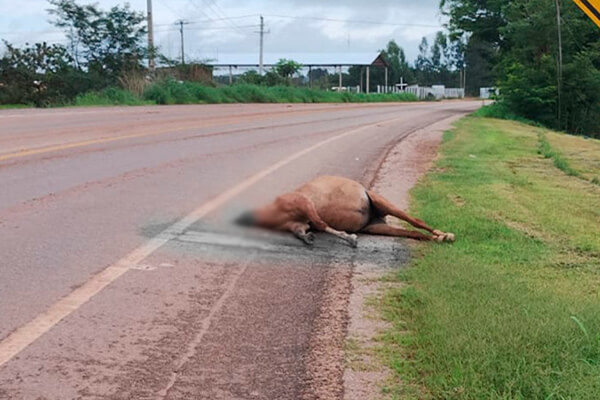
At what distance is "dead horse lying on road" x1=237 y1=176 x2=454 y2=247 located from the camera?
576 centimetres

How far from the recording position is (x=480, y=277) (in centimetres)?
501

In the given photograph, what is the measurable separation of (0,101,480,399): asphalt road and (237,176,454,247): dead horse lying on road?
0.54 ft

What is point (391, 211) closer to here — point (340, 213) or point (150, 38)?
point (340, 213)

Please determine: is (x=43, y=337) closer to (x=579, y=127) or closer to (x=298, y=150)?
(x=298, y=150)

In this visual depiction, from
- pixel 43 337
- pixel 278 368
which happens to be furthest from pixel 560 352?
pixel 43 337

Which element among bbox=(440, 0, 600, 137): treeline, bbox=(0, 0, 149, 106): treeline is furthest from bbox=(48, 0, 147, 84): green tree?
bbox=(440, 0, 600, 137): treeline

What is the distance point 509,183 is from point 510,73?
21.4 meters

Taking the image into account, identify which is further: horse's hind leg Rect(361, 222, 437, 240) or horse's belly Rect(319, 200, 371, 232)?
horse's hind leg Rect(361, 222, 437, 240)

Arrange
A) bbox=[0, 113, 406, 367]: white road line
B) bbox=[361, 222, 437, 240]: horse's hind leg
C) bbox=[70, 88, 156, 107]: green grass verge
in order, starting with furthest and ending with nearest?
1. bbox=[70, 88, 156, 107]: green grass verge
2. bbox=[361, 222, 437, 240]: horse's hind leg
3. bbox=[0, 113, 406, 367]: white road line

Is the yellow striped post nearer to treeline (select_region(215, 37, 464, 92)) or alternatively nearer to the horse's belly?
the horse's belly

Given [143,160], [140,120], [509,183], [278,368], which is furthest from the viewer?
[140,120]

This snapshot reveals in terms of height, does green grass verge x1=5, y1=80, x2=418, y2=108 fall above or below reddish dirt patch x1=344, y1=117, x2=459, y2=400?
above

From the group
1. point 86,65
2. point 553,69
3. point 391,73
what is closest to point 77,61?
point 86,65

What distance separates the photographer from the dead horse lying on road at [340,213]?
576cm
